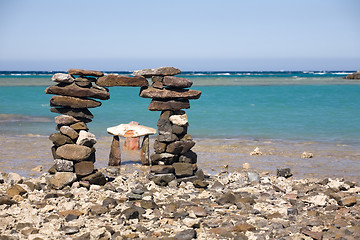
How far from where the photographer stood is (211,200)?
1207 centimetres

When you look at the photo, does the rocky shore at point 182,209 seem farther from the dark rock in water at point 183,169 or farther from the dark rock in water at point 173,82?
the dark rock in water at point 173,82

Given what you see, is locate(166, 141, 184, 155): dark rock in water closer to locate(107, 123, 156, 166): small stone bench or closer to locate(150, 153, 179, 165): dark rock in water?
locate(150, 153, 179, 165): dark rock in water

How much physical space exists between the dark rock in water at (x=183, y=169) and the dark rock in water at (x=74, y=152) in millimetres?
2561

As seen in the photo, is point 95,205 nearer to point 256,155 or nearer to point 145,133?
point 145,133

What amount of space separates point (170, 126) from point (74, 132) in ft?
9.04

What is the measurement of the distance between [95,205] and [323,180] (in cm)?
666

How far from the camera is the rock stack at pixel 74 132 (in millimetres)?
13375

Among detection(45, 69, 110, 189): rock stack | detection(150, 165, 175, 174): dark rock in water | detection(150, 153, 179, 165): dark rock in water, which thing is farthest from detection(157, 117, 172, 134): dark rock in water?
detection(45, 69, 110, 189): rock stack

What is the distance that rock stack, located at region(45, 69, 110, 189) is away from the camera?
13.4 meters

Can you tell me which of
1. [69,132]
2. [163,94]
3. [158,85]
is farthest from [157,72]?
[69,132]

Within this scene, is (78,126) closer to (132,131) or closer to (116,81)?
(116,81)

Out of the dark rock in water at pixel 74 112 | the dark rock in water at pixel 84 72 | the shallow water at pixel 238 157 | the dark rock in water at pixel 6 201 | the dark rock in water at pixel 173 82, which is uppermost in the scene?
the dark rock in water at pixel 84 72

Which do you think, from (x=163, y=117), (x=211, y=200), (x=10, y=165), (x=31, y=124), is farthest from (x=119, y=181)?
(x=31, y=124)

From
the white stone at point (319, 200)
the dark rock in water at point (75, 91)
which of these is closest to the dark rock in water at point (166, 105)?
the dark rock in water at point (75, 91)
